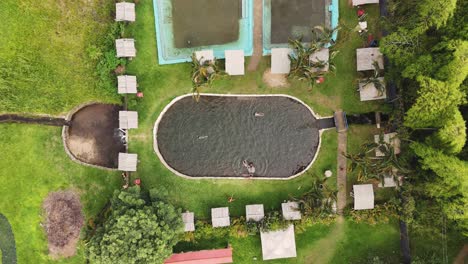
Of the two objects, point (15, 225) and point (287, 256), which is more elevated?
point (15, 225)

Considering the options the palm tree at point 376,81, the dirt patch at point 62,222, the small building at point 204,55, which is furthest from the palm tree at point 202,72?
the dirt patch at point 62,222

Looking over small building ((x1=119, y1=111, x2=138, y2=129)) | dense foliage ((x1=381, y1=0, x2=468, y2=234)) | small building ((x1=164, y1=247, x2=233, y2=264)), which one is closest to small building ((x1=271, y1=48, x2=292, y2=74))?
dense foliage ((x1=381, y1=0, x2=468, y2=234))

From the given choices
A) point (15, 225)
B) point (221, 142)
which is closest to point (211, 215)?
point (221, 142)

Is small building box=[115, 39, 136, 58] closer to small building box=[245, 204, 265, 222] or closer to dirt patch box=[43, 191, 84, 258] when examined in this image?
dirt patch box=[43, 191, 84, 258]

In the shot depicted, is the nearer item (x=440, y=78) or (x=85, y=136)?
(x=440, y=78)

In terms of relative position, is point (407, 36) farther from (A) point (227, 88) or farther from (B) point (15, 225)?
(B) point (15, 225)

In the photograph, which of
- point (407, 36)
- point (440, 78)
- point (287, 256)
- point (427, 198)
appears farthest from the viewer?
point (287, 256)

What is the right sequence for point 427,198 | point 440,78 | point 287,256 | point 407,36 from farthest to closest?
point 287,256 < point 427,198 < point 407,36 < point 440,78

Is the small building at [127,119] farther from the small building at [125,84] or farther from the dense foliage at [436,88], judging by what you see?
the dense foliage at [436,88]
